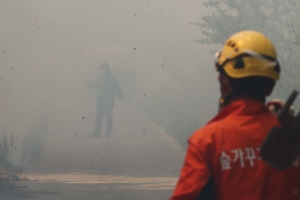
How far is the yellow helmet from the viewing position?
239 cm

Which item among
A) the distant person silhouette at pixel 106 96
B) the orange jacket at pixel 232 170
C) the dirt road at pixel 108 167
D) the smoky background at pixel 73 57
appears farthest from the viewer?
the smoky background at pixel 73 57

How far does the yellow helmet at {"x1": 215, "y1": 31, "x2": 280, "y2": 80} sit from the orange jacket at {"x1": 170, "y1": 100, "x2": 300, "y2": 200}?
8.1 inches

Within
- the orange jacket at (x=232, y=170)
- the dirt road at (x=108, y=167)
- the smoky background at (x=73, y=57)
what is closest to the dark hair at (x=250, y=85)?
the orange jacket at (x=232, y=170)

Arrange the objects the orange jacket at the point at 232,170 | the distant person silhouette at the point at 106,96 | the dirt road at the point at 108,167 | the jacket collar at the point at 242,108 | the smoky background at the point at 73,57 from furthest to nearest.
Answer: the smoky background at the point at 73,57 → the distant person silhouette at the point at 106,96 → the dirt road at the point at 108,167 → the jacket collar at the point at 242,108 → the orange jacket at the point at 232,170

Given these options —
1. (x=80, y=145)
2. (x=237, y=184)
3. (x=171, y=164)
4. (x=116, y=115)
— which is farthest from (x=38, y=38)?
(x=237, y=184)

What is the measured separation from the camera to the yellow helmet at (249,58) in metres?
2.39

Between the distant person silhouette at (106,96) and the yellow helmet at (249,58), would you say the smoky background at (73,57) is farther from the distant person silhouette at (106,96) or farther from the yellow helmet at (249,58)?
the yellow helmet at (249,58)

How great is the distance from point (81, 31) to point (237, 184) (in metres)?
18.3

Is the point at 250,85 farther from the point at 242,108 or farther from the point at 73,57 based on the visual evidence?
the point at 73,57

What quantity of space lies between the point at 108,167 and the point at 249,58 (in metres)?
9.28

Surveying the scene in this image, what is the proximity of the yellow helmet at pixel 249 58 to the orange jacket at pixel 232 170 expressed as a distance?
206mm

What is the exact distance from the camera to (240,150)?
229cm

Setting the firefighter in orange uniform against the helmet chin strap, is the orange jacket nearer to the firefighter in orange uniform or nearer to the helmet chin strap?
the firefighter in orange uniform

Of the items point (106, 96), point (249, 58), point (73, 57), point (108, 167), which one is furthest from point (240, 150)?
point (73, 57)
